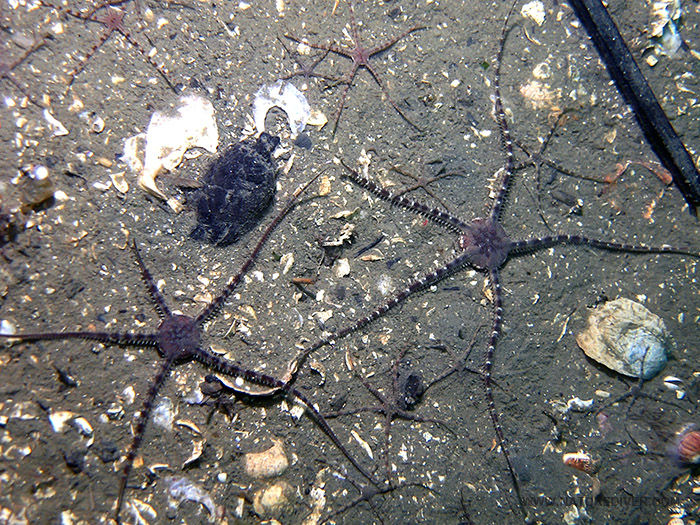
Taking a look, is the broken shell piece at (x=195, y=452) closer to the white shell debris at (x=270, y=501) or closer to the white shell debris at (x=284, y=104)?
the white shell debris at (x=270, y=501)

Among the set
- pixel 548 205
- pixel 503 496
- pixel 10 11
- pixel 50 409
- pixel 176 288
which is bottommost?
pixel 50 409

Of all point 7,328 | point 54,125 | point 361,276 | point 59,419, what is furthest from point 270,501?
point 54,125

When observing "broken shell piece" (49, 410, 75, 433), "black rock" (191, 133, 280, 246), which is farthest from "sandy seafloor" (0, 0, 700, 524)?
"black rock" (191, 133, 280, 246)

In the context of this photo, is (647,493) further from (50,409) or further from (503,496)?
(50,409)

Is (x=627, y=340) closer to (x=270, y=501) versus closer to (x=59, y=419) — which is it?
(x=270, y=501)

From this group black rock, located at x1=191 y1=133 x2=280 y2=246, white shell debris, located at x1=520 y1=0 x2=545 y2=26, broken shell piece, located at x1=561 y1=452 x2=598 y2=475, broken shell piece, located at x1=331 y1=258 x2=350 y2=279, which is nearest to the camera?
black rock, located at x1=191 y1=133 x2=280 y2=246

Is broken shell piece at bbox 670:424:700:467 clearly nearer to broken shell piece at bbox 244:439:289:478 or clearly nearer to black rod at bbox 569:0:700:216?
black rod at bbox 569:0:700:216

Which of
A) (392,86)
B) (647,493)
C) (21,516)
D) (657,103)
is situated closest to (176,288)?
(21,516)
